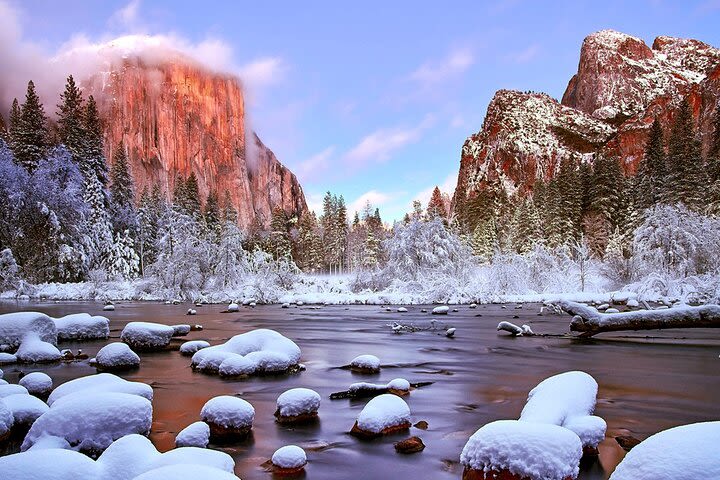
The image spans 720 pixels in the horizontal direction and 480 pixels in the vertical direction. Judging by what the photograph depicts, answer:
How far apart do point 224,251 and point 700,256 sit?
28.3 metres

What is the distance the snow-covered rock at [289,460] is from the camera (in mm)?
4160

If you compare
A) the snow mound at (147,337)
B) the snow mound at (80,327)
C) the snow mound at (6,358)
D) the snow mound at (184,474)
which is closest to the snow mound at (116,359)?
the snow mound at (6,358)

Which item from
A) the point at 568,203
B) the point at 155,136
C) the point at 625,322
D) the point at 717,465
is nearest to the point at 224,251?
the point at 625,322

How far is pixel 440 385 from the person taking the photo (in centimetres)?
782

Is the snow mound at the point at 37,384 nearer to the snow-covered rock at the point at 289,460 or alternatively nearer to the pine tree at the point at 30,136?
the snow-covered rock at the point at 289,460

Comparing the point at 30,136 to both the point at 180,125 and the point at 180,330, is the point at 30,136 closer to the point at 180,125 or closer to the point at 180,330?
the point at 180,330

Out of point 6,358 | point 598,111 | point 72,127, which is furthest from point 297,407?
point 598,111

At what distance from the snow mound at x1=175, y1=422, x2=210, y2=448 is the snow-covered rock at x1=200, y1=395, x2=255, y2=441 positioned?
0.40 metres

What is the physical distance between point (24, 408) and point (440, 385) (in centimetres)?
568

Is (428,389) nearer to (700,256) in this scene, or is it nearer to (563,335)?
(563,335)

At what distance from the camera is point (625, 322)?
12.3 m

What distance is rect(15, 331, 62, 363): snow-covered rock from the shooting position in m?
9.48

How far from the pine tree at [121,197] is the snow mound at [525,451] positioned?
47024 millimetres

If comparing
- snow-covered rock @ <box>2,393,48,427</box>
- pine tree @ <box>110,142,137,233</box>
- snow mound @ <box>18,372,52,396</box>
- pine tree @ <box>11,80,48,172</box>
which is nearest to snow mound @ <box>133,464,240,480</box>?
snow-covered rock @ <box>2,393,48,427</box>
